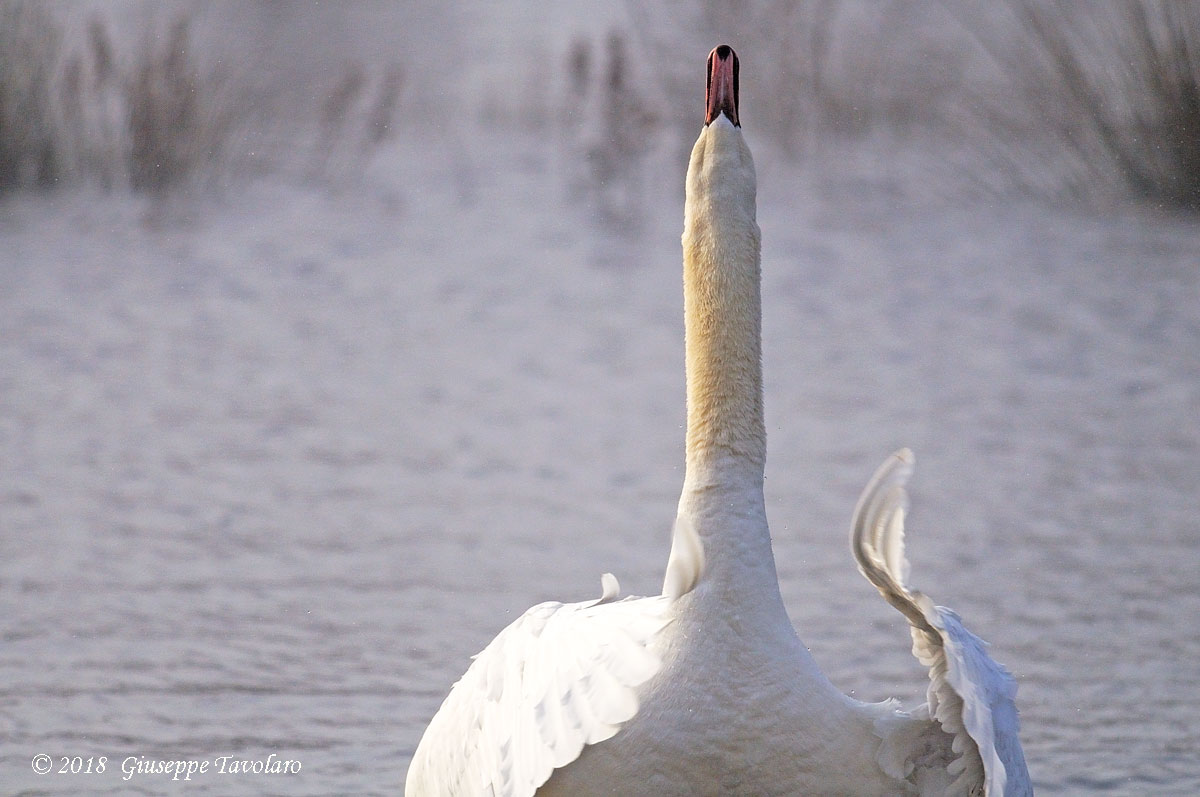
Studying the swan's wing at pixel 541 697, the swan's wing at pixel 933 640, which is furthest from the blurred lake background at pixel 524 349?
the swan's wing at pixel 933 640

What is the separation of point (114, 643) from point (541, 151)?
671cm

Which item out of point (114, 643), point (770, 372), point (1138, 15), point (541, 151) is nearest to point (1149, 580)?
point (770, 372)

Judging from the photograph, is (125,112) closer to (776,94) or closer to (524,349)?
(524,349)

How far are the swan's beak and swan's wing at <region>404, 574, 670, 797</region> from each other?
0.90 m

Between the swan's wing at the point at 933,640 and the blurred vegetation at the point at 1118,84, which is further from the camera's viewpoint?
the blurred vegetation at the point at 1118,84

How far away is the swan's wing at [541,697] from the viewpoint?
98.3 inches

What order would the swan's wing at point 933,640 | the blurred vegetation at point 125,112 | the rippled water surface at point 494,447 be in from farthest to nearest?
the blurred vegetation at point 125,112 < the rippled water surface at point 494,447 < the swan's wing at point 933,640

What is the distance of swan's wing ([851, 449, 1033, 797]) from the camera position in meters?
2.38

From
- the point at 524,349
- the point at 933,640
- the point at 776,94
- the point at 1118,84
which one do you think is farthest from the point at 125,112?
the point at 933,640

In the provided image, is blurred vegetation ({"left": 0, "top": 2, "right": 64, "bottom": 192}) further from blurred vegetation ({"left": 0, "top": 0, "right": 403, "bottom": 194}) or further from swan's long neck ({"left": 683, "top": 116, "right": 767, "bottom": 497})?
swan's long neck ({"left": 683, "top": 116, "right": 767, "bottom": 497})

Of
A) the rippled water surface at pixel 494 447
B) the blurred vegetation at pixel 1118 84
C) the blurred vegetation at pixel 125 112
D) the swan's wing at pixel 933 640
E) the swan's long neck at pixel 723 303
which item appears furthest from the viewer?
the blurred vegetation at pixel 125 112

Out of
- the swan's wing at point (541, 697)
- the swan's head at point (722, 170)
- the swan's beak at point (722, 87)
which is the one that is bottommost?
the swan's wing at point (541, 697)

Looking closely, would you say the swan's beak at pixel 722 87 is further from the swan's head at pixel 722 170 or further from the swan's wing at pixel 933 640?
the swan's wing at pixel 933 640

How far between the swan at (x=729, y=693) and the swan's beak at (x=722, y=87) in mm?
61
